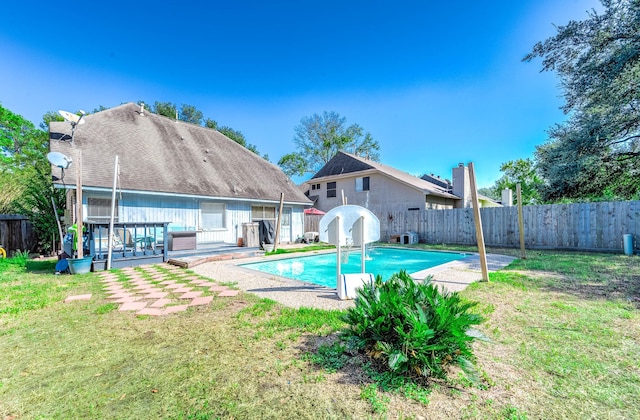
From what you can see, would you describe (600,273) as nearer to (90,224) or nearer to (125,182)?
(90,224)

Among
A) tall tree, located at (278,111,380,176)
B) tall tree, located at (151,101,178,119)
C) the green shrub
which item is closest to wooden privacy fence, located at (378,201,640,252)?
the green shrub

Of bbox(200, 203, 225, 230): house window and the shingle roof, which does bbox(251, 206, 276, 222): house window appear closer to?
bbox(200, 203, 225, 230): house window

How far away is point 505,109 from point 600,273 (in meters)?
14.4

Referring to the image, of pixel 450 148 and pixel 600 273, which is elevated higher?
pixel 450 148

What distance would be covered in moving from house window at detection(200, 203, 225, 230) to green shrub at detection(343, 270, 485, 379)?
1133cm

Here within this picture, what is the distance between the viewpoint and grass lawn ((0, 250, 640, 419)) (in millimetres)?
1803

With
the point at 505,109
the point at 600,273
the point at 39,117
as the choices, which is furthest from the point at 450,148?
the point at 39,117

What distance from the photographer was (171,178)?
1155 centimetres

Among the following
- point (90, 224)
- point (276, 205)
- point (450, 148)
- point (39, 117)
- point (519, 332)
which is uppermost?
point (39, 117)

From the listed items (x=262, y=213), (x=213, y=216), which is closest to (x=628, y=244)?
(x=262, y=213)

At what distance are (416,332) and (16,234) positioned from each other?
14917 millimetres

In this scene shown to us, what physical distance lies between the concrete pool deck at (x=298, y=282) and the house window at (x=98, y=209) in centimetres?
499

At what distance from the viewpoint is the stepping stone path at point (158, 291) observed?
408 centimetres

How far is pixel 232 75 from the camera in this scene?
18.0 metres
